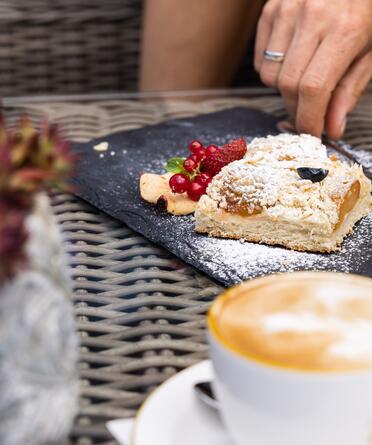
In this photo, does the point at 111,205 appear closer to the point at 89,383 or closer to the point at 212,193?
the point at 212,193

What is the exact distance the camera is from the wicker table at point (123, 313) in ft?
2.46

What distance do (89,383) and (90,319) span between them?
14cm

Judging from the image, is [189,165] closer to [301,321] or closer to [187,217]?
[187,217]

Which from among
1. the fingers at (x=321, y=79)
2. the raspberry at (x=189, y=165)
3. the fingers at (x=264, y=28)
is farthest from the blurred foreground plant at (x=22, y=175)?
the fingers at (x=264, y=28)

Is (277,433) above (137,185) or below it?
above

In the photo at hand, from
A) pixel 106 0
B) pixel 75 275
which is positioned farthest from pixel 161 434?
pixel 106 0

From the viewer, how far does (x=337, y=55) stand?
152 cm

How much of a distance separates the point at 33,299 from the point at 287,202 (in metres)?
0.68

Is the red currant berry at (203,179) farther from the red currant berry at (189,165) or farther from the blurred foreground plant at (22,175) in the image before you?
the blurred foreground plant at (22,175)

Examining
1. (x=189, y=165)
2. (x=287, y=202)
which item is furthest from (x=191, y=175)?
(x=287, y=202)

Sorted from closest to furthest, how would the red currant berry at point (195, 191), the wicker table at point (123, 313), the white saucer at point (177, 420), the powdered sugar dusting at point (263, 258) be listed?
the white saucer at point (177, 420) → the wicker table at point (123, 313) → the powdered sugar dusting at point (263, 258) → the red currant berry at point (195, 191)

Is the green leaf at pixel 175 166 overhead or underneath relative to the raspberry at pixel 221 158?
underneath

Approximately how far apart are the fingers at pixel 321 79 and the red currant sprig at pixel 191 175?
0.28 m

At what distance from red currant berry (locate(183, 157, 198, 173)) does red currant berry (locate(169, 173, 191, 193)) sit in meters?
0.03
